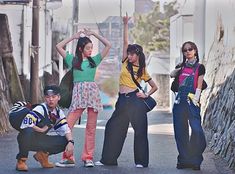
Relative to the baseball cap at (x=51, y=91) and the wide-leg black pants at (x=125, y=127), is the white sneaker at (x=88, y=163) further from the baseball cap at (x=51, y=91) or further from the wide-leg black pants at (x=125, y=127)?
the baseball cap at (x=51, y=91)

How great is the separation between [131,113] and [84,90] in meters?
0.77

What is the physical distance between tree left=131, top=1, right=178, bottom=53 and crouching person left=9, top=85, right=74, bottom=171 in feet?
128

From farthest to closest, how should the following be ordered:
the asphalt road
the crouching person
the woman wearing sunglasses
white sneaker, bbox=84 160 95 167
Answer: the woman wearing sunglasses
white sneaker, bbox=84 160 95 167
the asphalt road
the crouching person

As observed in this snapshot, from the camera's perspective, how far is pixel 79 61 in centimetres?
901

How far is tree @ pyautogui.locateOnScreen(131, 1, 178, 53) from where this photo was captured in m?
49.0

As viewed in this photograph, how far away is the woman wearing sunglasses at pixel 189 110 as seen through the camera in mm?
9062

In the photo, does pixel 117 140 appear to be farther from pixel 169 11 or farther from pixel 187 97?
pixel 169 11

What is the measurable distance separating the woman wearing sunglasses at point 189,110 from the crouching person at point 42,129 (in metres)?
1.61

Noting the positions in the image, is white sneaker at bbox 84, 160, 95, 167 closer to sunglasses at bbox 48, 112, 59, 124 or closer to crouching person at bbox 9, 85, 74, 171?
crouching person at bbox 9, 85, 74, 171

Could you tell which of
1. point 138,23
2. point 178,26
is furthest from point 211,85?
point 138,23

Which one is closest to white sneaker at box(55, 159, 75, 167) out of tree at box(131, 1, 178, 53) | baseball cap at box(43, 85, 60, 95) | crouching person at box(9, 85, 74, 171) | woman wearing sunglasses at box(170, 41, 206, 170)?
crouching person at box(9, 85, 74, 171)

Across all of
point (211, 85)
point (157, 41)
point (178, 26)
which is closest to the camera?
point (211, 85)

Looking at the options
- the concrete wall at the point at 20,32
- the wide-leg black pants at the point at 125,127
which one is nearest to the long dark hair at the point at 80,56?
the wide-leg black pants at the point at 125,127

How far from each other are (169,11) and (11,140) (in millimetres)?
39021
